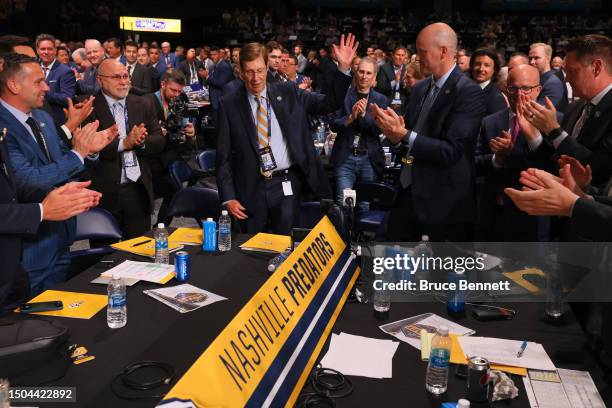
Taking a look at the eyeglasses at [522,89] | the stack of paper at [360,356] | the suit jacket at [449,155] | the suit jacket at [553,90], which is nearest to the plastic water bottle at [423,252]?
the suit jacket at [449,155]

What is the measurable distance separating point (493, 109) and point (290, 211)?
219 cm

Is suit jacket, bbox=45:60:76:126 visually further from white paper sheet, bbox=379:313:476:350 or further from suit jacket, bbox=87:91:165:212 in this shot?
white paper sheet, bbox=379:313:476:350

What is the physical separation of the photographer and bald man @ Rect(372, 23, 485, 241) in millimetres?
2264

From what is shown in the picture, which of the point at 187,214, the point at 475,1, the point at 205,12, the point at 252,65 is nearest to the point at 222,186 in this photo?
the point at 187,214

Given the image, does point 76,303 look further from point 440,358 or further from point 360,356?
point 440,358

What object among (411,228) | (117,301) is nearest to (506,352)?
(117,301)

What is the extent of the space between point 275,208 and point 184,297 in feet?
4.76

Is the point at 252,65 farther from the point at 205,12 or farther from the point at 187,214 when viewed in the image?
the point at 205,12

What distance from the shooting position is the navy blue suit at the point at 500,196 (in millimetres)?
3879

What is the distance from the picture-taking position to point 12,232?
2.55 metres

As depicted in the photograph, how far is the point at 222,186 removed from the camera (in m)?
3.58

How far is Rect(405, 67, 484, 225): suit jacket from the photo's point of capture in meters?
3.12

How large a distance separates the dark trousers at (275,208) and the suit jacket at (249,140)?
47 millimetres

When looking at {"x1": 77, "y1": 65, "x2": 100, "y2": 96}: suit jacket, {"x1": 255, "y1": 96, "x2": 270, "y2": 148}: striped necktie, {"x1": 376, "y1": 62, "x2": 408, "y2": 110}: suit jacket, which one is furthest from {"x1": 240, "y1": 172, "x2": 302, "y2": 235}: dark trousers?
{"x1": 376, "y1": 62, "x2": 408, "y2": 110}: suit jacket
